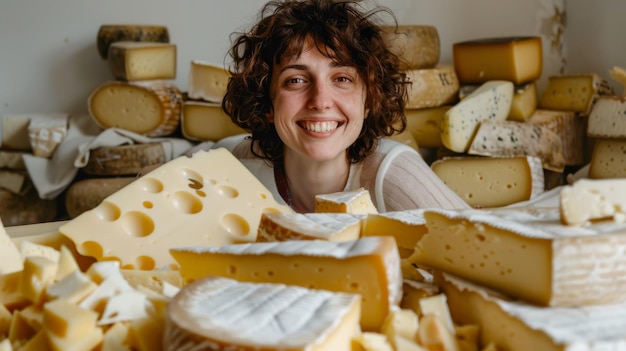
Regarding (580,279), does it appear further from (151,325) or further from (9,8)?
(9,8)

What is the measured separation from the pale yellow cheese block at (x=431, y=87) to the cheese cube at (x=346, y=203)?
195cm

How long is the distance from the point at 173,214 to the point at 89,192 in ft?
6.19

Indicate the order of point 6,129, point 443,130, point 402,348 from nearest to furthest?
point 402,348, point 443,130, point 6,129

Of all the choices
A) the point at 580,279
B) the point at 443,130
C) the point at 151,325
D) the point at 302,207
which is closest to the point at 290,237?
the point at 151,325

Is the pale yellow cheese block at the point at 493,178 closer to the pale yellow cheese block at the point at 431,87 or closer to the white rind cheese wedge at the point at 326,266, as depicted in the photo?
the pale yellow cheese block at the point at 431,87

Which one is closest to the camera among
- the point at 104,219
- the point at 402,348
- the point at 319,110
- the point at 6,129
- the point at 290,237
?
the point at 402,348

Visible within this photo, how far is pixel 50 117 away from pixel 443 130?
5.88 feet

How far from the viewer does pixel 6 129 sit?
3.23 m

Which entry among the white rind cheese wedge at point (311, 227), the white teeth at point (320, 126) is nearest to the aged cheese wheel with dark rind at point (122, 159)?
the white teeth at point (320, 126)

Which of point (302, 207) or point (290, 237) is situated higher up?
point (290, 237)

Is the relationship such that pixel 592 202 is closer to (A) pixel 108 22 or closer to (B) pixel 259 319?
(B) pixel 259 319

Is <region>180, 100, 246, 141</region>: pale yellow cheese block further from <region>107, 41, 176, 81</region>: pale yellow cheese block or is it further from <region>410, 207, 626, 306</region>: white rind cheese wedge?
<region>410, 207, 626, 306</region>: white rind cheese wedge

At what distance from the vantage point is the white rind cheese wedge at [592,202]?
75 centimetres

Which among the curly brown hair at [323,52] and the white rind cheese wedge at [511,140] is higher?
the curly brown hair at [323,52]
